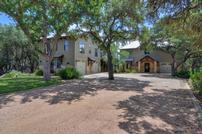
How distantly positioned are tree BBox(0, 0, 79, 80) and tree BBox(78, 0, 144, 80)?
5.46 ft

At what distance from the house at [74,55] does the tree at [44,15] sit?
11.2 meters

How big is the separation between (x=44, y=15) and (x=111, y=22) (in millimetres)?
6740

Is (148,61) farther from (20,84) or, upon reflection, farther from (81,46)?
(20,84)

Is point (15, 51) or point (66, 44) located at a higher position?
point (66, 44)

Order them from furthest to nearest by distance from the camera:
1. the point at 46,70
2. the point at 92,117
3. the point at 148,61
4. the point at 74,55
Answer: the point at 148,61, the point at 74,55, the point at 46,70, the point at 92,117

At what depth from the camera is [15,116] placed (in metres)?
8.02

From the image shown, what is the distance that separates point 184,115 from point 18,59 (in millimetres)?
34497

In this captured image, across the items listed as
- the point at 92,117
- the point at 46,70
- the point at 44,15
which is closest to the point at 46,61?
the point at 46,70

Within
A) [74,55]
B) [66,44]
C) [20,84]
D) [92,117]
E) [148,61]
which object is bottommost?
[92,117]

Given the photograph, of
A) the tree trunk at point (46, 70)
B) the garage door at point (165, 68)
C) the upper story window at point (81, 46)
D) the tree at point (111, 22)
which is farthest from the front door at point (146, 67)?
the tree trunk at point (46, 70)

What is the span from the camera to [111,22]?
934 inches

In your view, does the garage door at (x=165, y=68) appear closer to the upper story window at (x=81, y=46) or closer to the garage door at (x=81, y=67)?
the garage door at (x=81, y=67)

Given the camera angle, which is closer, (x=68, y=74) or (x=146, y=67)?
(x=68, y=74)

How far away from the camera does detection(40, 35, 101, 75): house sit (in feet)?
114
